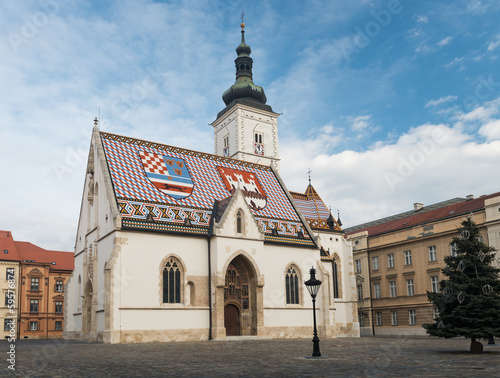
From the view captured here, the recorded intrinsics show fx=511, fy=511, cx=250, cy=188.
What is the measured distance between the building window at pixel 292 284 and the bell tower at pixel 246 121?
28.8m

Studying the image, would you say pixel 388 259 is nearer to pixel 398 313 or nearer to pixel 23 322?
pixel 398 313

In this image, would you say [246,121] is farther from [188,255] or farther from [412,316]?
[188,255]

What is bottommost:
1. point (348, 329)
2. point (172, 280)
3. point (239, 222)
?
point (348, 329)

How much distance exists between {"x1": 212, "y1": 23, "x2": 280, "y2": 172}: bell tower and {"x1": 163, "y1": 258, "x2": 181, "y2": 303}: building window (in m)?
33.3

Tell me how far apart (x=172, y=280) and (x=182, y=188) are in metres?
6.55

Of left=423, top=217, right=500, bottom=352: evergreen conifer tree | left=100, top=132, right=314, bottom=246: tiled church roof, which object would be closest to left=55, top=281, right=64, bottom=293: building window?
left=100, top=132, right=314, bottom=246: tiled church roof

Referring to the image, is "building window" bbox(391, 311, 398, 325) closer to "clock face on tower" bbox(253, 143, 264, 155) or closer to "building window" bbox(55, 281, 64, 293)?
"clock face on tower" bbox(253, 143, 264, 155)

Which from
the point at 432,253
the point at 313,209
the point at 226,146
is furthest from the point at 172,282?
the point at 226,146

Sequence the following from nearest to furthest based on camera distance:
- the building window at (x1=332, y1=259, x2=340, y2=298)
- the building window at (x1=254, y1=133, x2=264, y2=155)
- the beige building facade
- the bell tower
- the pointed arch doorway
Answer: the pointed arch doorway, the building window at (x1=332, y1=259, x2=340, y2=298), the beige building facade, the bell tower, the building window at (x1=254, y1=133, x2=264, y2=155)

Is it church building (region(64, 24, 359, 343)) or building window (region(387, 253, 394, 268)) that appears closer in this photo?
church building (region(64, 24, 359, 343))

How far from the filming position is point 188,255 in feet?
103

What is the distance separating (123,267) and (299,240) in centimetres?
1352

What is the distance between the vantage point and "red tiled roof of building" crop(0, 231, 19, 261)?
57656 mm

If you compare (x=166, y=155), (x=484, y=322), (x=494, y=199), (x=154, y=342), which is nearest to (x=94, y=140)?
(x=166, y=155)
